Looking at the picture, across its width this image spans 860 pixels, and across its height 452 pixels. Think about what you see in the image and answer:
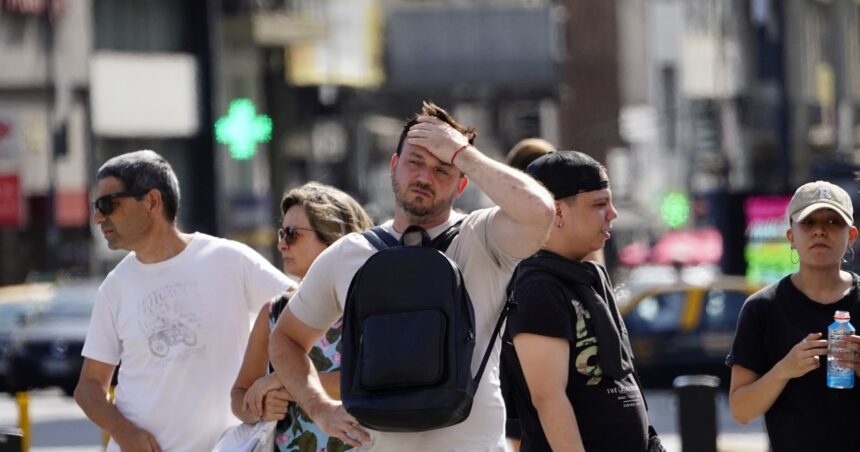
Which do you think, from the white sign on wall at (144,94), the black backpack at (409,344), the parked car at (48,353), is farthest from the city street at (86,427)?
the white sign on wall at (144,94)

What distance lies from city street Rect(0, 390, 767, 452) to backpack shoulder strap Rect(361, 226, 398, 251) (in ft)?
32.9

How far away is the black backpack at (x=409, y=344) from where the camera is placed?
191 inches

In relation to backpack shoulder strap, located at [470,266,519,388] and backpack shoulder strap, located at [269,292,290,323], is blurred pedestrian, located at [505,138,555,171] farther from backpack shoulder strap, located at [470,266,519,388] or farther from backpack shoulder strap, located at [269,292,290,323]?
backpack shoulder strap, located at [470,266,519,388]

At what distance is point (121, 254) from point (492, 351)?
36636mm

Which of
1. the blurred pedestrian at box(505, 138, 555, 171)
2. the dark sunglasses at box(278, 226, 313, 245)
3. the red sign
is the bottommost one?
the red sign

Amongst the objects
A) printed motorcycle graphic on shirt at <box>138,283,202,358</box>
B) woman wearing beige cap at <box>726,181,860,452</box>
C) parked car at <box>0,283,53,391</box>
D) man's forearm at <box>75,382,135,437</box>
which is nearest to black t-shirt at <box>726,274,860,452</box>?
woman wearing beige cap at <box>726,181,860,452</box>

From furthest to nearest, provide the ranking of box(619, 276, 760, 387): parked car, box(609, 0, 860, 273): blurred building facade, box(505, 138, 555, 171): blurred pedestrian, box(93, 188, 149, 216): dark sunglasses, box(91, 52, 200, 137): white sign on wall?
1. box(609, 0, 860, 273): blurred building facade
2. box(91, 52, 200, 137): white sign on wall
3. box(619, 276, 760, 387): parked car
4. box(505, 138, 555, 171): blurred pedestrian
5. box(93, 188, 149, 216): dark sunglasses

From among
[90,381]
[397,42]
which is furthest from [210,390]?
[397,42]

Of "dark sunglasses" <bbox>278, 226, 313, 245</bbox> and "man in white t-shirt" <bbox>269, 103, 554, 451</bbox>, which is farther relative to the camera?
"dark sunglasses" <bbox>278, 226, 313, 245</bbox>

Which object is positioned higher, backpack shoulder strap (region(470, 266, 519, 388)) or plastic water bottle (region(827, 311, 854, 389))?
backpack shoulder strap (region(470, 266, 519, 388))

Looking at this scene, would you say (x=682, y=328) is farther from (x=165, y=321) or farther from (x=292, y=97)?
(x=292, y=97)

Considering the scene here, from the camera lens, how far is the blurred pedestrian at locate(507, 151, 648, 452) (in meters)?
5.57

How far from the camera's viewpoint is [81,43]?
138 feet

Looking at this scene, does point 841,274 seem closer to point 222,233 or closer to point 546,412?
point 546,412
